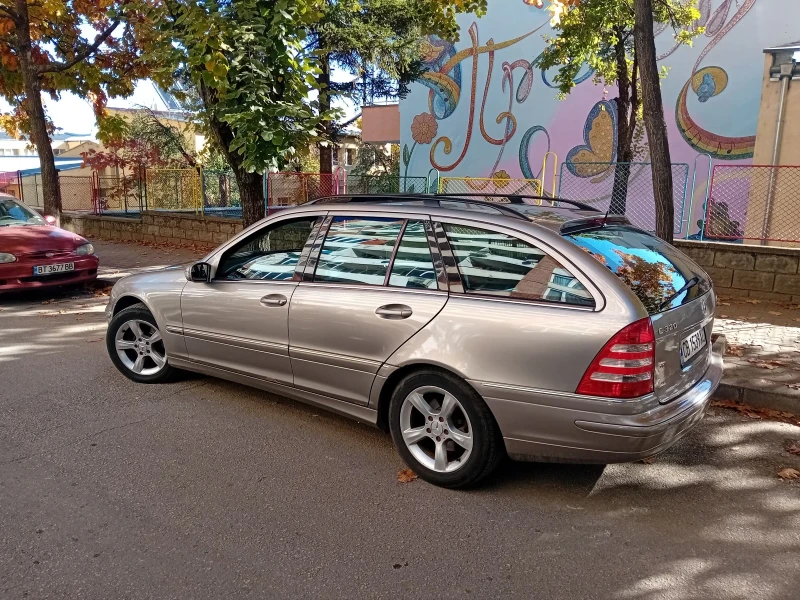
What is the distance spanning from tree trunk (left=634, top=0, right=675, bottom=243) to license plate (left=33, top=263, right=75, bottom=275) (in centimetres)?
783

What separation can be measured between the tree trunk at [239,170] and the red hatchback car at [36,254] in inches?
98.0

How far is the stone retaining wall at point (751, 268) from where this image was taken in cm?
862

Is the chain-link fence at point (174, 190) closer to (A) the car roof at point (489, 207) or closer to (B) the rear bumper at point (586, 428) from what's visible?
(A) the car roof at point (489, 207)

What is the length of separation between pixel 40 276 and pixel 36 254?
0.31m

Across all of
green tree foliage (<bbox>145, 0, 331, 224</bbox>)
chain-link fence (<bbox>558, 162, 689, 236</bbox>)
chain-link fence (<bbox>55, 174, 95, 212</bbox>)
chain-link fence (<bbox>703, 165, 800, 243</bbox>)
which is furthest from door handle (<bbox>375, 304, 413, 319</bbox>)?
chain-link fence (<bbox>55, 174, 95, 212</bbox>)

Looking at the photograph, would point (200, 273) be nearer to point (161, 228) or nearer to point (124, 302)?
point (124, 302)

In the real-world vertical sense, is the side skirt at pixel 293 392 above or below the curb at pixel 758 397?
above

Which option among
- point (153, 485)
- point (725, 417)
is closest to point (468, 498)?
point (153, 485)

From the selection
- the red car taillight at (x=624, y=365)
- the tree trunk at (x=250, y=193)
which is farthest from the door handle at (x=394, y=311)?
the tree trunk at (x=250, y=193)

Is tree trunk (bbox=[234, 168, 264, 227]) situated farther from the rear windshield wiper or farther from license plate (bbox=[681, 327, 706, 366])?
license plate (bbox=[681, 327, 706, 366])

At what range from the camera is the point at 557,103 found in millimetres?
17875

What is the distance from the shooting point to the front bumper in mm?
8539

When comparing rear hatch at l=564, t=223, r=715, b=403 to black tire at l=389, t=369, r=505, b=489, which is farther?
black tire at l=389, t=369, r=505, b=489

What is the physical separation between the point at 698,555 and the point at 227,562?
2207mm
